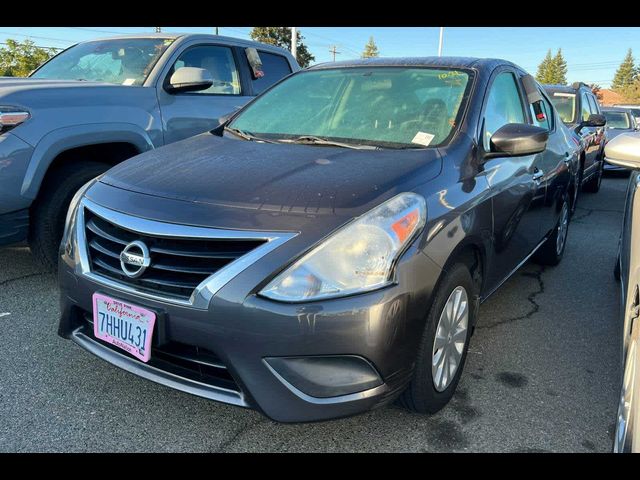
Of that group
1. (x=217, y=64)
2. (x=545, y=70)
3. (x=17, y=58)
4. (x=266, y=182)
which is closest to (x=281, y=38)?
(x=17, y=58)

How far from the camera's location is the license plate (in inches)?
78.4

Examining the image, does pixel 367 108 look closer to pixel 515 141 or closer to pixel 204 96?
pixel 515 141

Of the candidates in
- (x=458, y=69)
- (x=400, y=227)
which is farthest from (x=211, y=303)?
(x=458, y=69)

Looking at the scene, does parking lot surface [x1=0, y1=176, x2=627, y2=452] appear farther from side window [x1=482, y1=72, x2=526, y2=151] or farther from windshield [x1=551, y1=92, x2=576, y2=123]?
windshield [x1=551, y1=92, x2=576, y2=123]

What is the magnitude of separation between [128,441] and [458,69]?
255cm

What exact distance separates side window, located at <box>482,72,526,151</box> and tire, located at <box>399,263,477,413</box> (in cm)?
83

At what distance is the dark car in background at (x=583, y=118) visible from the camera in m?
7.32

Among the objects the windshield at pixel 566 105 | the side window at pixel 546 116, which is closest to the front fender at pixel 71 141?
the side window at pixel 546 116

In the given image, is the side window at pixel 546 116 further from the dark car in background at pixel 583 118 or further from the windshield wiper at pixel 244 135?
the dark car in background at pixel 583 118

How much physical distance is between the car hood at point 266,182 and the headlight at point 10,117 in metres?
1.10

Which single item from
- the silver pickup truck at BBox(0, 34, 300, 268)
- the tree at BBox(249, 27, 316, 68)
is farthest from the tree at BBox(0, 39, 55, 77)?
the tree at BBox(249, 27, 316, 68)

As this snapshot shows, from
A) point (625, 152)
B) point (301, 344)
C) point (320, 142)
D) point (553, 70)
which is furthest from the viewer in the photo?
point (553, 70)

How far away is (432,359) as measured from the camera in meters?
2.17

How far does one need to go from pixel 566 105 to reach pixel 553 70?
3495 inches
